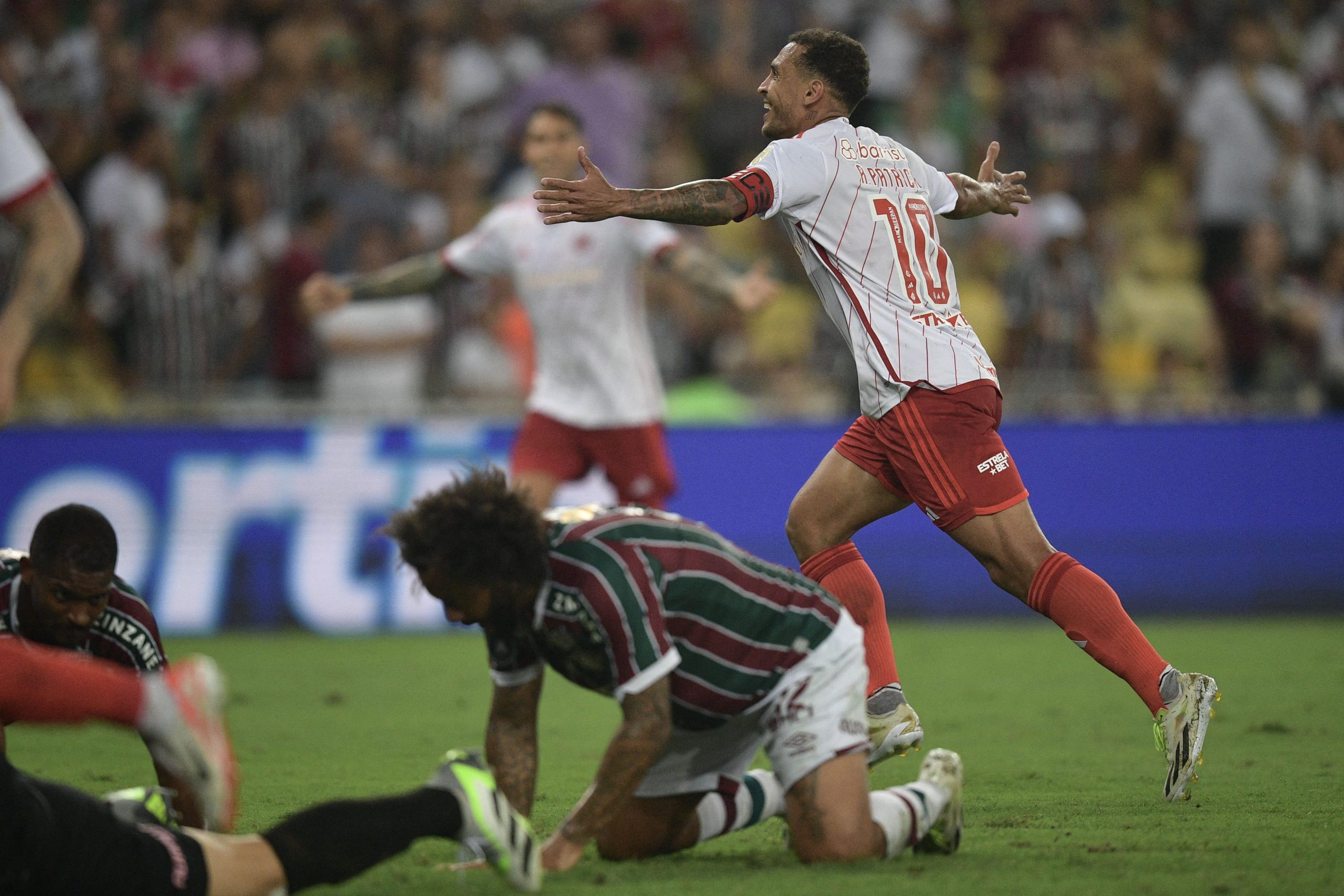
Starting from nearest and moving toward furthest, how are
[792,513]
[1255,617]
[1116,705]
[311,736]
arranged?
[792,513]
[311,736]
[1116,705]
[1255,617]

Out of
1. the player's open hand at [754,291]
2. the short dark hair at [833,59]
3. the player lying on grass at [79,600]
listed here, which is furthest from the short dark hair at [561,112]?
the player lying on grass at [79,600]

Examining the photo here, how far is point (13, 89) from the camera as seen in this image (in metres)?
13.1

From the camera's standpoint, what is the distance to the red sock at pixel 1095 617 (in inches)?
220

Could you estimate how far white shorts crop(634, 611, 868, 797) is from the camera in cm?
447

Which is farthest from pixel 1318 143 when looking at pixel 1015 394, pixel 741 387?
pixel 741 387

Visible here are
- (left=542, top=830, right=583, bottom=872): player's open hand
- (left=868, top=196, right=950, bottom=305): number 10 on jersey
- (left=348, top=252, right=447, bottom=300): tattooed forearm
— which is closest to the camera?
(left=542, top=830, right=583, bottom=872): player's open hand

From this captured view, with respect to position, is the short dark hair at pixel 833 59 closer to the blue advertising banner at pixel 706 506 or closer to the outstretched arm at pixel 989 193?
the outstretched arm at pixel 989 193

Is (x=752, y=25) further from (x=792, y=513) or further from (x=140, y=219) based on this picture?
(x=792, y=513)

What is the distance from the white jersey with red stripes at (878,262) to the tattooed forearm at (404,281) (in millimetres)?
3392

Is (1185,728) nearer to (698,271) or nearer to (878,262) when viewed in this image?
(878,262)

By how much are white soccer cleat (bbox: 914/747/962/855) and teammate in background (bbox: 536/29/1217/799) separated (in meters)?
0.79

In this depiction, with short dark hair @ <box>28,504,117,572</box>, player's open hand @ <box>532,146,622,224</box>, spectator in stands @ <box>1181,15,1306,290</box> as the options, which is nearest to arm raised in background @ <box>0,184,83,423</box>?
short dark hair @ <box>28,504,117,572</box>

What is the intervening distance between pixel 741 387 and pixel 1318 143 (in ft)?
20.0

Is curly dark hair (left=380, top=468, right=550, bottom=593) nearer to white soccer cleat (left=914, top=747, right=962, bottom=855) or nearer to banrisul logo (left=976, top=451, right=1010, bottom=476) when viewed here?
white soccer cleat (left=914, top=747, right=962, bottom=855)
